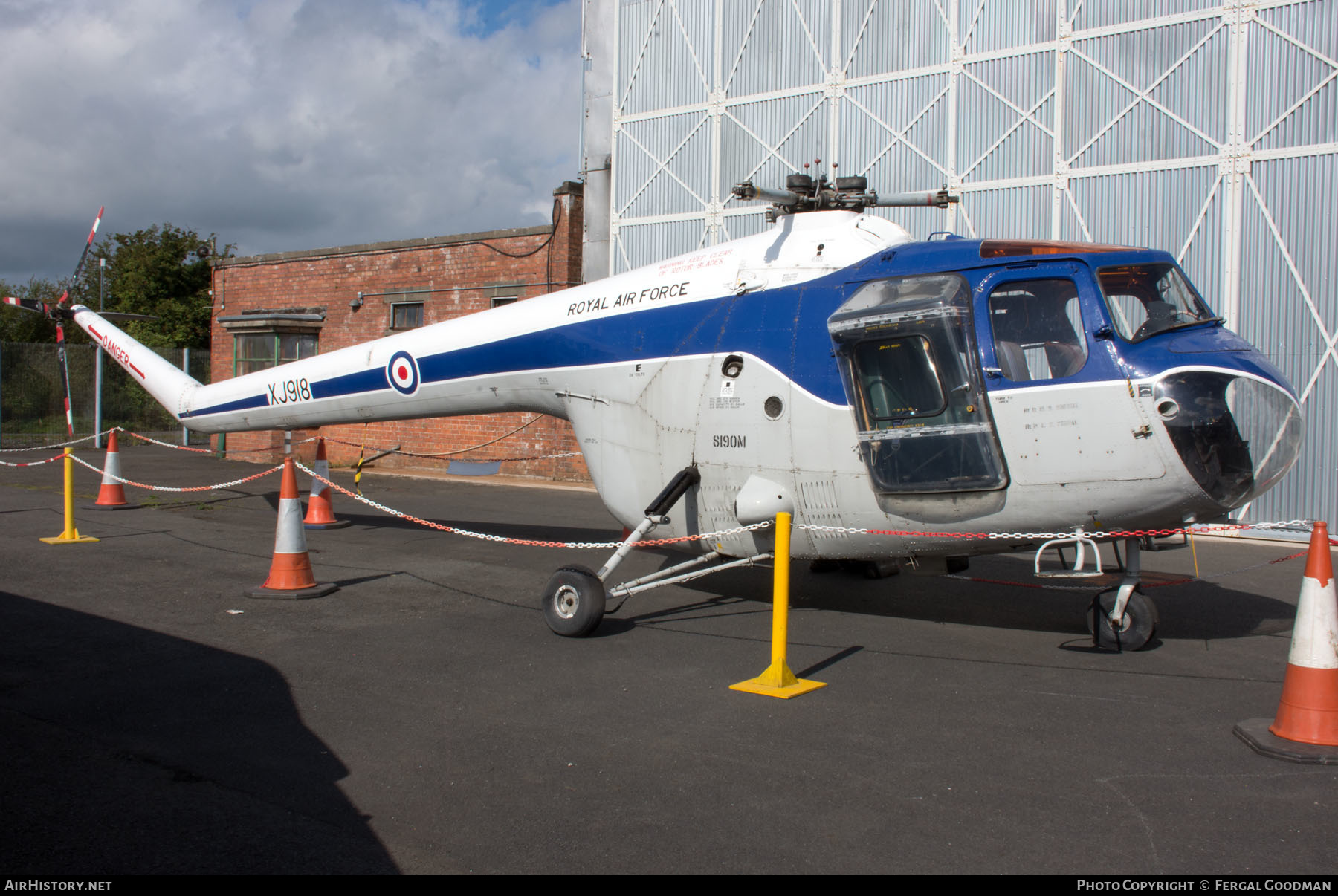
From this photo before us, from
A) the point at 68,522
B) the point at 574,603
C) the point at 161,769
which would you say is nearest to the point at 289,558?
the point at 574,603

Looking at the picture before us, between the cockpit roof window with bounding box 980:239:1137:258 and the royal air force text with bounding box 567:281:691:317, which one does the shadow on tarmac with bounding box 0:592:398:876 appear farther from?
the cockpit roof window with bounding box 980:239:1137:258

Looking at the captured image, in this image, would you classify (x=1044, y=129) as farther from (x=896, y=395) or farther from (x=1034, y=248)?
(x=896, y=395)

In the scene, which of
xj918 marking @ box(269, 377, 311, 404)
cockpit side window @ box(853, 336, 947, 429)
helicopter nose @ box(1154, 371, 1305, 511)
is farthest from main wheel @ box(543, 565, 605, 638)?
xj918 marking @ box(269, 377, 311, 404)

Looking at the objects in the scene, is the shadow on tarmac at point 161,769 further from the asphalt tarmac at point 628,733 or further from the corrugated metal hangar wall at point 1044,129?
the corrugated metal hangar wall at point 1044,129

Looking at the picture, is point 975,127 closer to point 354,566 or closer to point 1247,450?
point 1247,450

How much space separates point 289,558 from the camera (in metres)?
7.96

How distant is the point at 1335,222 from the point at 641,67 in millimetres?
11743

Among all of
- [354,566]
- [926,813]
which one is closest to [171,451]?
[354,566]

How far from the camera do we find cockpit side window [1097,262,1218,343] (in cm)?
572

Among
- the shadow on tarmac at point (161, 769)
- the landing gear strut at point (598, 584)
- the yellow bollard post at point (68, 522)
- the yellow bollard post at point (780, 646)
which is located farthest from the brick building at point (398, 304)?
the yellow bollard post at point (780, 646)

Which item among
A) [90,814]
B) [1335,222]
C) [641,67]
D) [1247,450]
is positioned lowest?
[90,814]

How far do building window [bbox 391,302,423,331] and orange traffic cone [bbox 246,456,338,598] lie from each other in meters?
13.8

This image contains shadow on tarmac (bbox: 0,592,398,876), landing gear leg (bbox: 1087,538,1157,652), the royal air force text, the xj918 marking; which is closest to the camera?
shadow on tarmac (bbox: 0,592,398,876)

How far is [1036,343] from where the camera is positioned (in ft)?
19.8
